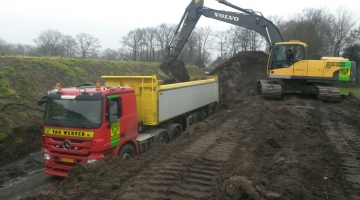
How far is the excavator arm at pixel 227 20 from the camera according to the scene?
18281 millimetres

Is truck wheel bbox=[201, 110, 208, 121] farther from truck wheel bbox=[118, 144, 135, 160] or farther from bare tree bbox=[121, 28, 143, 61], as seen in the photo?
bare tree bbox=[121, 28, 143, 61]

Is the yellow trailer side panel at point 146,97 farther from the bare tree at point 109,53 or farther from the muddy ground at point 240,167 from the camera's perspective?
the bare tree at point 109,53

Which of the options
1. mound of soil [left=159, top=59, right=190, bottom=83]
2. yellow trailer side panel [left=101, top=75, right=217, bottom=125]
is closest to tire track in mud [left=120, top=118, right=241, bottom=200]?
yellow trailer side panel [left=101, top=75, right=217, bottom=125]

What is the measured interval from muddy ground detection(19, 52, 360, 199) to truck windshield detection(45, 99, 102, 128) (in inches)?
43.7

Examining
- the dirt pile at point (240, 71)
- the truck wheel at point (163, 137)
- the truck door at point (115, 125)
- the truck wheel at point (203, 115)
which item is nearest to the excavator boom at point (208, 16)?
the dirt pile at point (240, 71)

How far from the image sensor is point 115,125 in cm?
710

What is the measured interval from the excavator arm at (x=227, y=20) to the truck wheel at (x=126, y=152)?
10.9 m

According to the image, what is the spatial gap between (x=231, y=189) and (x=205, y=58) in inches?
2197

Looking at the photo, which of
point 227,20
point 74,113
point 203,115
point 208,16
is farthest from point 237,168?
point 227,20

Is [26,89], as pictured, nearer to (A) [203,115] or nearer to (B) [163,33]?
(A) [203,115]

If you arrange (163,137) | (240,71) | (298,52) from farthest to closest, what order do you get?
(240,71) < (298,52) < (163,137)

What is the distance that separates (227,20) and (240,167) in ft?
49.6

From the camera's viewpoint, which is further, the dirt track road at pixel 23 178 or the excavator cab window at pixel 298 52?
the excavator cab window at pixel 298 52

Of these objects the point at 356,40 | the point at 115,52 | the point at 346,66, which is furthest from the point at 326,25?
the point at 115,52
